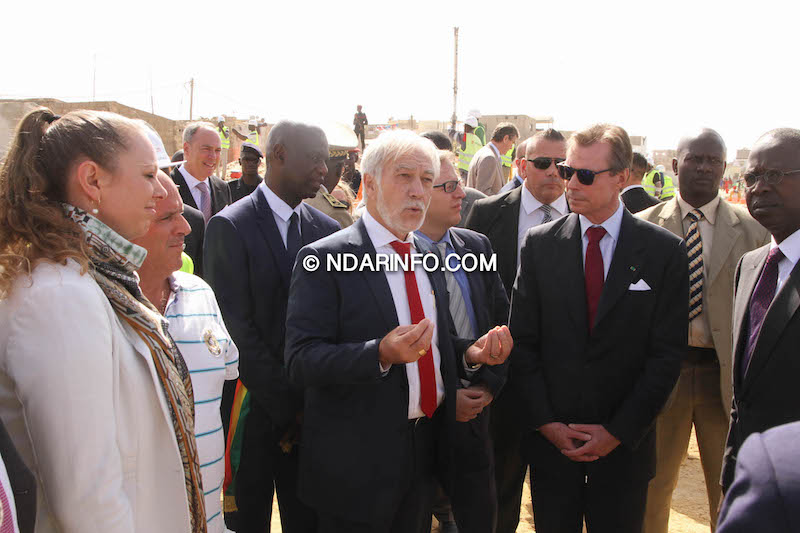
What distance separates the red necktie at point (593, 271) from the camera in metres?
2.94

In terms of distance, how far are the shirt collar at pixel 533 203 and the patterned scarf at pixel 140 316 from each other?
9.36ft

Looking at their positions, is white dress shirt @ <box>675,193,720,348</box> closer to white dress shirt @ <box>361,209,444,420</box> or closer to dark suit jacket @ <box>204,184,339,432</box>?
white dress shirt @ <box>361,209,444,420</box>

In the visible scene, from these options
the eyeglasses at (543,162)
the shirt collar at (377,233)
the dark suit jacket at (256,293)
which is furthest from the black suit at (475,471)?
the eyeglasses at (543,162)

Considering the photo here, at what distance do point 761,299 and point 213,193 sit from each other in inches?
195

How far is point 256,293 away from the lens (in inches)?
123

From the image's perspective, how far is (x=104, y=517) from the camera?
1.50 meters

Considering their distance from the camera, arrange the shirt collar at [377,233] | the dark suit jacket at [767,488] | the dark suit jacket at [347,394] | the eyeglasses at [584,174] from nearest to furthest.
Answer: the dark suit jacket at [767,488] → the dark suit jacket at [347,394] → the shirt collar at [377,233] → the eyeglasses at [584,174]

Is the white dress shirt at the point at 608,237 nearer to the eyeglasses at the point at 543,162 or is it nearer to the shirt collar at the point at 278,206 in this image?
the eyeglasses at the point at 543,162

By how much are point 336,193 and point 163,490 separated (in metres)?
4.59

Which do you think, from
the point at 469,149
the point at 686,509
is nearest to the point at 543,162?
the point at 686,509

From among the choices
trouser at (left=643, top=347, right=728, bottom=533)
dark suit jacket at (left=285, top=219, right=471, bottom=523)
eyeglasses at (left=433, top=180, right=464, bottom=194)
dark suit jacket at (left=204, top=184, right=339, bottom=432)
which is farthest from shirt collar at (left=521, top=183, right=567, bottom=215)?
dark suit jacket at (left=285, top=219, right=471, bottom=523)

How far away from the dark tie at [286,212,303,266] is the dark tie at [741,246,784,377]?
7.56ft

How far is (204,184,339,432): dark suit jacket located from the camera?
3.02m

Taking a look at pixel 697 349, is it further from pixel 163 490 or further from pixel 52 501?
pixel 52 501
